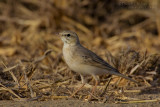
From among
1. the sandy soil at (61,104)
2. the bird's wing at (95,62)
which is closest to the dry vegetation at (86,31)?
the bird's wing at (95,62)

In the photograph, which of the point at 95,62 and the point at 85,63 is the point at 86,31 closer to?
the point at 95,62

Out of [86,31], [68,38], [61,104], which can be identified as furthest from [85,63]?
[86,31]

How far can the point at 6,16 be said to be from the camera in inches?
420

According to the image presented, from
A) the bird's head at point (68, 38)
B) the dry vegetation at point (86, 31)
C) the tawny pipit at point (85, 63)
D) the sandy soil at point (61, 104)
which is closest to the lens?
the sandy soil at point (61, 104)

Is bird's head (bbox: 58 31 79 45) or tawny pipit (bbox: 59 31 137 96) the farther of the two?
bird's head (bbox: 58 31 79 45)

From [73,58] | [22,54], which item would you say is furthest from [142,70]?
[22,54]

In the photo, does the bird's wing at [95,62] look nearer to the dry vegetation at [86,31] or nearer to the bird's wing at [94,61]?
the bird's wing at [94,61]

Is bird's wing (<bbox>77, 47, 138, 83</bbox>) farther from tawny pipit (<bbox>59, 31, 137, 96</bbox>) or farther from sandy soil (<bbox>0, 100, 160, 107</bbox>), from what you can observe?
sandy soil (<bbox>0, 100, 160, 107</bbox>)

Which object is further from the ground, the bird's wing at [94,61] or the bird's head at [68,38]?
the bird's head at [68,38]

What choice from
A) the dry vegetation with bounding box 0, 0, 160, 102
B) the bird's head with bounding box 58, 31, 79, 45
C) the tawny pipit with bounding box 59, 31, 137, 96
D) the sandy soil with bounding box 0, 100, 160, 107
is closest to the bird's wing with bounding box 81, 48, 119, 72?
the tawny pipit with bounding box 59, 31, 137, 96

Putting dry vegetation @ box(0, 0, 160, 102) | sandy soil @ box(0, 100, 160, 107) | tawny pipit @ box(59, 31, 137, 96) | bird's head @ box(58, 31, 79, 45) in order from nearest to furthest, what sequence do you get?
sandy soil @ box(0, 100, 160, 107), tawny pipit @ box(59, 31, 137, 96), bird's head @ box(58, 31, 79, 45), dry vegetation @ box(0, 0, 160, 102)

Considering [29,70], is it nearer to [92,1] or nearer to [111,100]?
[111,100]

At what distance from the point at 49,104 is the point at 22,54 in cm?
431

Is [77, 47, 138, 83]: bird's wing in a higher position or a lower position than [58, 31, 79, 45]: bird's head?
lower
